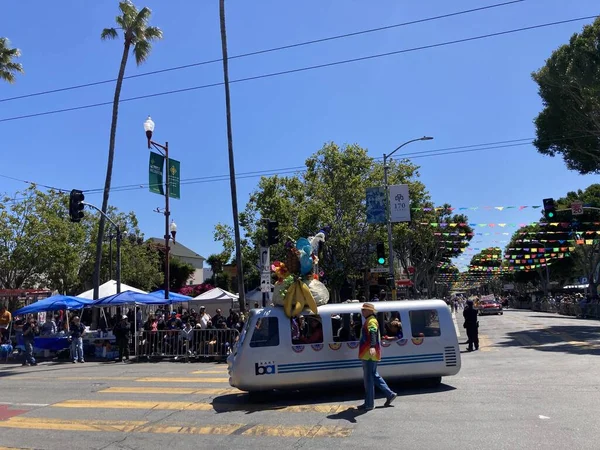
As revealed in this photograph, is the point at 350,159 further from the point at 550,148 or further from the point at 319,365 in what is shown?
the point at 319,365

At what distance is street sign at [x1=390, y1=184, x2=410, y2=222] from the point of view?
82.3ft

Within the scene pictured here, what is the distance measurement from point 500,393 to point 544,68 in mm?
23854

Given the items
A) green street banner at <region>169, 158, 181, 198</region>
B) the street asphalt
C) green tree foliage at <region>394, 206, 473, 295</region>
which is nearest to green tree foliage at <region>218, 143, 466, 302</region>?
green tree foliage at <region>394, 206, 473, 295</region>

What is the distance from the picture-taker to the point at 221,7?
21828mm

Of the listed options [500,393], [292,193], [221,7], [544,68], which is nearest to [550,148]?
[544,68]

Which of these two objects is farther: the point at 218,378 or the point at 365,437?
the point at 218,378

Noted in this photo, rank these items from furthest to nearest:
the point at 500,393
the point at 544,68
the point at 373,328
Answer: the point at 544,68 → the point at 500,393 → the point at 373,328

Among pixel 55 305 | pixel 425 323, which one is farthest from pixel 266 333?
pixel 55 305

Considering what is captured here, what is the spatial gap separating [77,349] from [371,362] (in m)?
14.4

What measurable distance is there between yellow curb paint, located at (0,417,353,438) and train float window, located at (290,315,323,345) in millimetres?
2315

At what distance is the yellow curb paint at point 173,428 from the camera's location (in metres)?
7.26

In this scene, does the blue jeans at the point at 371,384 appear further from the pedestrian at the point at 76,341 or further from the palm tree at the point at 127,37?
the palm tree at the point at 127,37

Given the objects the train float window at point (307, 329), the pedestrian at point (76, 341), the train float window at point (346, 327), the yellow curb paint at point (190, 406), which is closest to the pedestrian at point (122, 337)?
the pedestrian at point (76, 341)

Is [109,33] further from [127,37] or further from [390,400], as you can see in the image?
[390,400]
